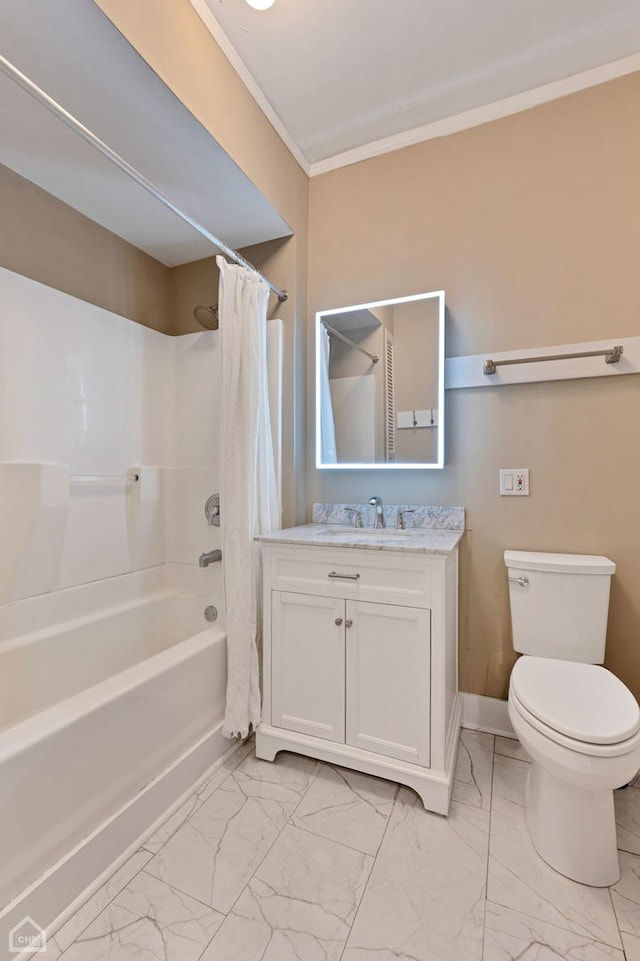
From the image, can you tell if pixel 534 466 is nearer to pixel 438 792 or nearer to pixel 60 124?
pixel 438 792

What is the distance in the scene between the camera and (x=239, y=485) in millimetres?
1625

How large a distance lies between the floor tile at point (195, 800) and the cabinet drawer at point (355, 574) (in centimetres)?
69

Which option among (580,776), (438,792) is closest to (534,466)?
(580,776)

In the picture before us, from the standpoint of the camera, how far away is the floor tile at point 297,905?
0.95 m

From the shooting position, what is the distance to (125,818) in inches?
46.8

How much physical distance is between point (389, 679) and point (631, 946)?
2.56 ft

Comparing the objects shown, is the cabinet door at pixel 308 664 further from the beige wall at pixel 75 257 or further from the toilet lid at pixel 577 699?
the beige wall at pixel 75 257

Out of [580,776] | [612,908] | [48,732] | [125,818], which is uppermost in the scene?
[48,732]

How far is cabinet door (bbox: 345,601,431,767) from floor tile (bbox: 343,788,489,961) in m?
0.19

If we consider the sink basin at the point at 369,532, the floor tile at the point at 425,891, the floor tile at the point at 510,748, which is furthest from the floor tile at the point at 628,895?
the sink basin at the point at 369,532

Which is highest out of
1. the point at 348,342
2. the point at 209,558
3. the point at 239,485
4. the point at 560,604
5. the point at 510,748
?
the point at 348,342

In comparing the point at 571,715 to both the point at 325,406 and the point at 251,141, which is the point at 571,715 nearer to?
the point at 325,406

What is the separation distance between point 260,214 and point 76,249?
85 centimetres

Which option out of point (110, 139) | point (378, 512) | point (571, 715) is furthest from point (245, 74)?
point (571, 715)
